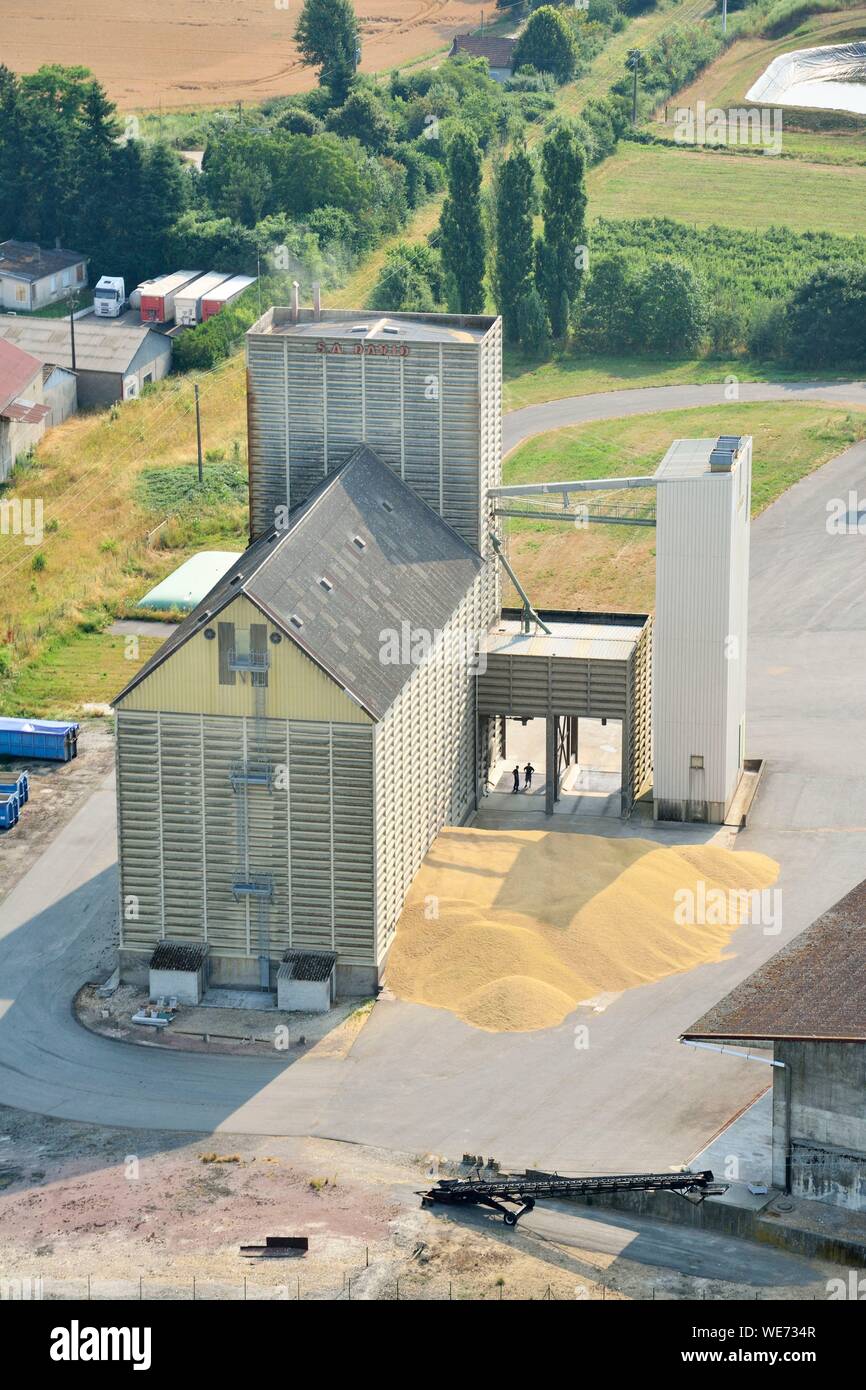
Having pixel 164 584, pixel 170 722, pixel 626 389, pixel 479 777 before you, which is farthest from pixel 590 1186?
pixel 626 389

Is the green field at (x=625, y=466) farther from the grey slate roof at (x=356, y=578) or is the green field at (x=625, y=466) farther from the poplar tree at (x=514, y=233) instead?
the grey slate roof at (x=356, y=578)

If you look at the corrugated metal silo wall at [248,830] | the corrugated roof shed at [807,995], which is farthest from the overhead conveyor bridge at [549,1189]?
the corrugated metal silo wall at [248,830]

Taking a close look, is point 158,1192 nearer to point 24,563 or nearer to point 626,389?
point 24,563

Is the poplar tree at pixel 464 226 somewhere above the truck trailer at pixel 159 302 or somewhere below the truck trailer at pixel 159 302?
above

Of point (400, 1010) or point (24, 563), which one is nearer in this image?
point (400, 1010)

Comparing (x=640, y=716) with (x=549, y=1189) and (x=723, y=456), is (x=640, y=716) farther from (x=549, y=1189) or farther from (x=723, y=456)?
(x=549, y=1189)

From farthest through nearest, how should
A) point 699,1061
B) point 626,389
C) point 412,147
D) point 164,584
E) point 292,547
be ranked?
point 412,147
point 626,389
point 164,584
point 292,547
point 699,1061

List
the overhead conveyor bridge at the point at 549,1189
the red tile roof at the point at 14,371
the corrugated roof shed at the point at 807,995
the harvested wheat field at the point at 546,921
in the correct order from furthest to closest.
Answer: the red tile roof at the point at 14,371, the harvested wheat field at the point at 546,921, the overhead conveyor bridge at the point at 549,1189, the corrugated roof shed at the point at 807,995
